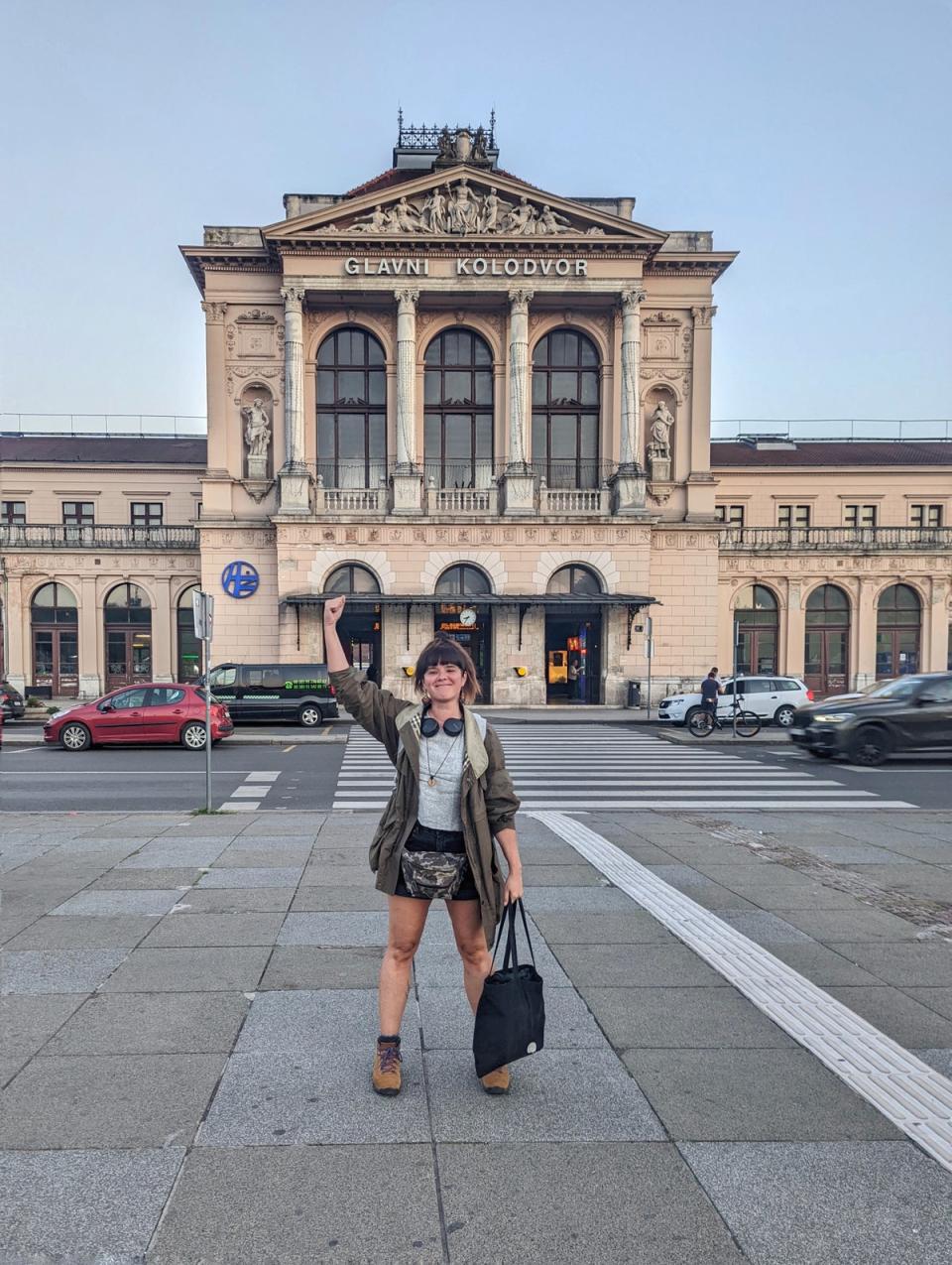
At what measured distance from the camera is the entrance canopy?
32281mm

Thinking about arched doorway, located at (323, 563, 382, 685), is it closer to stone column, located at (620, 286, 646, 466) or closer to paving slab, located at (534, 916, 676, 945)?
stone column, located at (620, 286, 646, 466)

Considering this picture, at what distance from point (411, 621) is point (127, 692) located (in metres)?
14.6

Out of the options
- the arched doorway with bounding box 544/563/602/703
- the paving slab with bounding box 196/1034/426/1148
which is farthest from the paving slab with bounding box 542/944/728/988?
the arched doorway with bounding box 544/563/602/703

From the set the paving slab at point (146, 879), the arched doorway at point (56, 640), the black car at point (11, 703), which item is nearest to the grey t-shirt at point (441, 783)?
the paving slab at point (146, 879)

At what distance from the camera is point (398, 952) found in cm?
390

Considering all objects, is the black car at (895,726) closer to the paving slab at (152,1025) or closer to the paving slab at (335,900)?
the paving slab at (335,900)

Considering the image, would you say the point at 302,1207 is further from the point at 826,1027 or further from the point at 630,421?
the point at 630,421

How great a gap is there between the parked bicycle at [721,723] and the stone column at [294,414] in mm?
17529

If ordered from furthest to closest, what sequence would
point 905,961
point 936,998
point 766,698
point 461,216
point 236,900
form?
1. point 461,216
2. point 766,698
3. point 236,900
4. point 905,961
5. point 936,998

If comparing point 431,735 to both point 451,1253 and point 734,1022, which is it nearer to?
point 451,1253

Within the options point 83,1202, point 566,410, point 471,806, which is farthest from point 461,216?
point 83,1202

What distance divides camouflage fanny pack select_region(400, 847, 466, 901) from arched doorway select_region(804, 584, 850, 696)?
137 feet

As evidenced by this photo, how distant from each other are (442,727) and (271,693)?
2359cm

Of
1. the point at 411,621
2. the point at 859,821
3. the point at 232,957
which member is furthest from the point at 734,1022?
the point at 411,621
